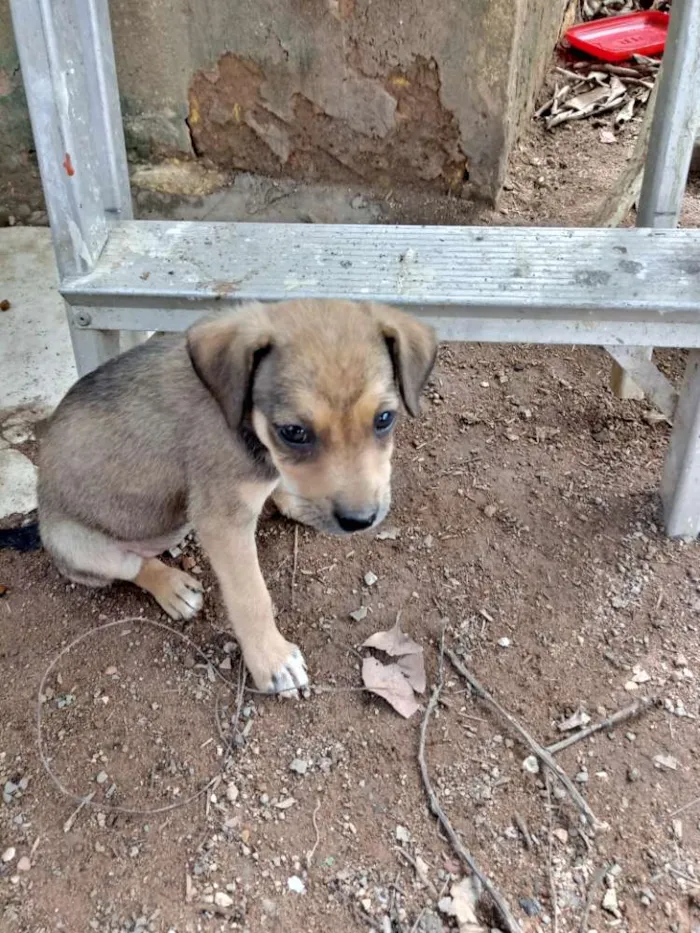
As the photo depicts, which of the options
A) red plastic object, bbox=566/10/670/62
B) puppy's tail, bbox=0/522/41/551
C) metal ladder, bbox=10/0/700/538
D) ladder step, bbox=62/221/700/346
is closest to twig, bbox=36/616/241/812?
puppy's tail, bbox=0/522/41/551

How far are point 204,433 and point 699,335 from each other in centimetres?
194

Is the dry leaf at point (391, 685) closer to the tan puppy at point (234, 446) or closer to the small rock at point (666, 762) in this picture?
the tan puppy at point (234, 446)

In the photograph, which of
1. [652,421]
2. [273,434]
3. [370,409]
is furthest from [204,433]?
[652,421]

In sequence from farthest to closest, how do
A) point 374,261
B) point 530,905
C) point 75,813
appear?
point 374,261 → point 75,813 → point 530,905

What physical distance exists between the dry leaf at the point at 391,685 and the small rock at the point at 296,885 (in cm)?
71

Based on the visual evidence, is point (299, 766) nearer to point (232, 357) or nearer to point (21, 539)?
point (232, 357)

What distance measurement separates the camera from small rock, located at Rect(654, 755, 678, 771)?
3096 mm

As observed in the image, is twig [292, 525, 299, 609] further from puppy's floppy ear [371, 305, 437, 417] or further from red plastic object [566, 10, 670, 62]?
red plastic object [566, 10, 670, 62]

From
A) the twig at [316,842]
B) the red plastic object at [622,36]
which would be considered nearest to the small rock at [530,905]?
the twig at [316,842]

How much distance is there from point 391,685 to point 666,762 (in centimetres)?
103

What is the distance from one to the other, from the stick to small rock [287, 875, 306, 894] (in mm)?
944

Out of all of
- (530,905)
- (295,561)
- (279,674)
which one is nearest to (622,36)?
(295,561)

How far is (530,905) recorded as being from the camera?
2729 millimetres

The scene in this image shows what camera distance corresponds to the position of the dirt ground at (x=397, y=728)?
2773 millimetres
